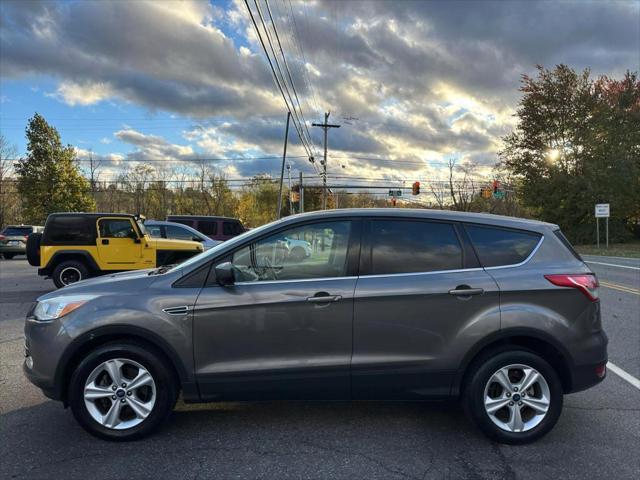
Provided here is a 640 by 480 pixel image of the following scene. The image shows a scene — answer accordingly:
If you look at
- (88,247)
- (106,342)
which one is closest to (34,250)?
(88,247)

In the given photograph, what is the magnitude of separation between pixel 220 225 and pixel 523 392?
1681 centimetres

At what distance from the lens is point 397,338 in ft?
11.7

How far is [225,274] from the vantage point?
3479 millimetres

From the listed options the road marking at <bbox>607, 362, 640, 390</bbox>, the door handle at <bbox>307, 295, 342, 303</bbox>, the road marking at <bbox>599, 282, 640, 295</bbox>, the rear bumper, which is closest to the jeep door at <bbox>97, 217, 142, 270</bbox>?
the door handle at <bbox>307, 295, 342, 303</bbox>

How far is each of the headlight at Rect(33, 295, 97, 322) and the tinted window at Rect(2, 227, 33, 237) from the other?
2288 cm

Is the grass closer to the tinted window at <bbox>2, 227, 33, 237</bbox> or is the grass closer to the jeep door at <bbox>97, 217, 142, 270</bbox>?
the jeep door at <bbox>97, 217, 142, 270</bbox>

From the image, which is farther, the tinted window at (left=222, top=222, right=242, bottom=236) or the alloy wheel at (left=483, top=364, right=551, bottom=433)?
the tinted window at (left=222, top=222, right=242, bottom=236)

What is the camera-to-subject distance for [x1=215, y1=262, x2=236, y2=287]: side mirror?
347cm

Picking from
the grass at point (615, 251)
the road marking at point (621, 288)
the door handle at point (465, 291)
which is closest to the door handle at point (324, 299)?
the door handle at point (465, 291)

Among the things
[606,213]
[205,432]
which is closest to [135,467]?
[205,432]

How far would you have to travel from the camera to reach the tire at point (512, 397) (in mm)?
3588

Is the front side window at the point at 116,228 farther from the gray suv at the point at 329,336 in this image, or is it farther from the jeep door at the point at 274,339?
the jeep door at the point at 274,339

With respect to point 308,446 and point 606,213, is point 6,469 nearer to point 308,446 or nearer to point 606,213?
point 308,446

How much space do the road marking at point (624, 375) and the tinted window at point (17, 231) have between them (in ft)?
81.3
